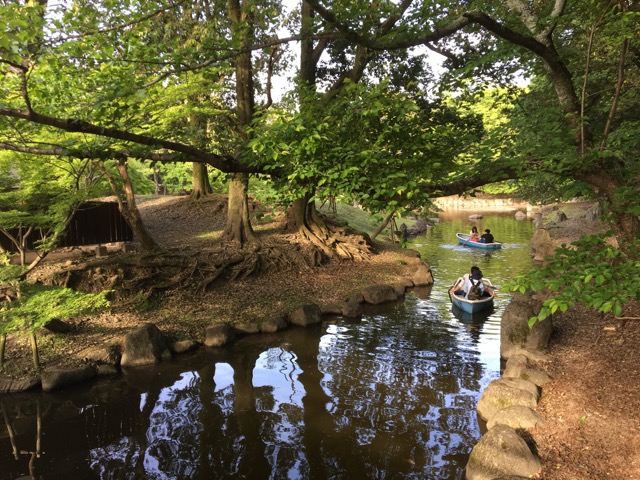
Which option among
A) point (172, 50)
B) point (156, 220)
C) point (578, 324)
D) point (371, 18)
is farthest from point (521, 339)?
point (156, 220)

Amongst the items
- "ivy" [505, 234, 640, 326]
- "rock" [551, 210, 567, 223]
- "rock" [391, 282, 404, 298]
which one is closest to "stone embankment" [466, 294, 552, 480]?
"ivy" [505, 234, 640, 326]

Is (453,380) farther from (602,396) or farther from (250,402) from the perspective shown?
(250,402)

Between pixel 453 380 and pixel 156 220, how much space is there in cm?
1559

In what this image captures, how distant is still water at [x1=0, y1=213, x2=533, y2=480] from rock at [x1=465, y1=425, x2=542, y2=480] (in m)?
0.44

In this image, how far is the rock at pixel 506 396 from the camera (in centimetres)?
682

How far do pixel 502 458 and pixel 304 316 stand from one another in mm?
7486

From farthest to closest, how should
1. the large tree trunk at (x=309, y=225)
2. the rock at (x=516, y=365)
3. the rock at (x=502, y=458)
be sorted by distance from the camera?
the large tree trunk at (x=309, y=225) < the rock at (x=516, y=365) < the rock at (x=502, y=458)

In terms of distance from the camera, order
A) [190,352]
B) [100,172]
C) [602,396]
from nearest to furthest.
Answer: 1. [602,396]
2. [190,352]
3. [100,172]

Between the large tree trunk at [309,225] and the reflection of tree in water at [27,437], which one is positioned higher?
the large tree trunk at [309,225]

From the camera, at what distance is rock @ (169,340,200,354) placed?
10.4m

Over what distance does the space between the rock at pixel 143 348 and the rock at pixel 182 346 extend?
7.7 inches

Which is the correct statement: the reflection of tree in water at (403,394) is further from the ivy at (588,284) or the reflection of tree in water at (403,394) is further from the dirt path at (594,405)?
the ivy at (588,284)

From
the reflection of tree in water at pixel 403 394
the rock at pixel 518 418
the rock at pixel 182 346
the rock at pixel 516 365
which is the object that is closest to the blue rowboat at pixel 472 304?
the reflection of tree in water at pixel 403 394

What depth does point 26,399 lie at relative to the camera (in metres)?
8.40
